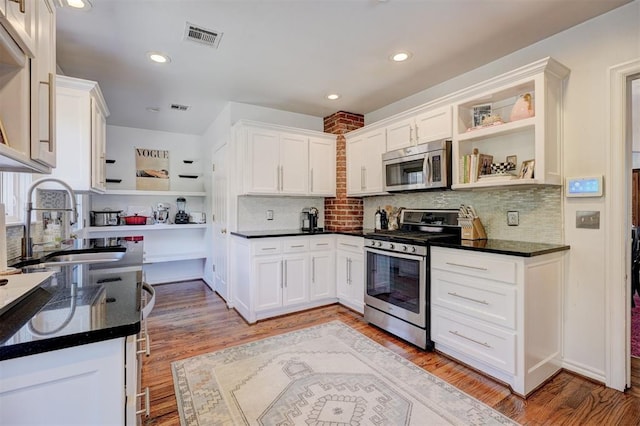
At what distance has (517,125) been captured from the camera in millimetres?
2277

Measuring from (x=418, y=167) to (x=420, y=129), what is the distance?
15.1 inches

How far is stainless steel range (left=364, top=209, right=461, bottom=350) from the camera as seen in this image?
8.48 ft

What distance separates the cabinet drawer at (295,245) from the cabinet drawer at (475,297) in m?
1.54

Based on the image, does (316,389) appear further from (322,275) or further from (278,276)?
(322,275)

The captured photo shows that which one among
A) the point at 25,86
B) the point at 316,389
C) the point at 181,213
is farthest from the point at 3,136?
the point at 181,213

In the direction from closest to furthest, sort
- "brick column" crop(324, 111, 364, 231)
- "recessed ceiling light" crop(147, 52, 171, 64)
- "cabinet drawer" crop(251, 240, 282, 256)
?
"recessed ceiling light" crop(147, 52, 171, 64) < "cabinet drawer" crop(251, 240, 282, 256) < "brick column" crop(324, 111, 364, 231)

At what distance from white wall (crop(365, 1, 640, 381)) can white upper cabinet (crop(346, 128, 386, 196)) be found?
168cm

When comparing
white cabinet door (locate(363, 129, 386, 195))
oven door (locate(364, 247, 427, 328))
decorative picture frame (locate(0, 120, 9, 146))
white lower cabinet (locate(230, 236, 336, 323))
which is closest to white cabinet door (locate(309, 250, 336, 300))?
white lower cabinet (locate(230, 236, 336, 323))

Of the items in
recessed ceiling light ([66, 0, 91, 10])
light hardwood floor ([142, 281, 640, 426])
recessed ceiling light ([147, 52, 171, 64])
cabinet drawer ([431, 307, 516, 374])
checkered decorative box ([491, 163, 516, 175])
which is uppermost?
recessed ceiling light ([147, 52, 171, 64])

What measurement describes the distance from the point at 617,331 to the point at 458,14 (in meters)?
2.43

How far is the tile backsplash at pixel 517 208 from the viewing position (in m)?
2.34

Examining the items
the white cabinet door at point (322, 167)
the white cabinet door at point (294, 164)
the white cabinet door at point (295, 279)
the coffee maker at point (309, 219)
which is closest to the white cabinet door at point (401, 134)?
the white cabinet door at point (322, 167)

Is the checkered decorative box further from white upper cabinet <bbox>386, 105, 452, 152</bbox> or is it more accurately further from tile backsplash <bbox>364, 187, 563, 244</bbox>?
white upper cabinet <bbox>386, 105, 452, 152</bbox>

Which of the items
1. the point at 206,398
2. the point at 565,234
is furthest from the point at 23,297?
the point at 565,234
